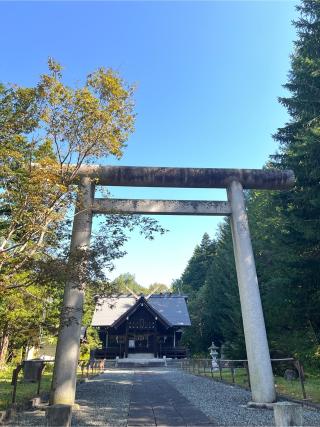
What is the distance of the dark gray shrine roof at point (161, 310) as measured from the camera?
33312 mm

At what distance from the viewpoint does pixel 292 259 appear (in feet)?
41.2

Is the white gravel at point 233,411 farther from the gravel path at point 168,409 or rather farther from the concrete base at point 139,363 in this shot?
the concrete base at point 139,363

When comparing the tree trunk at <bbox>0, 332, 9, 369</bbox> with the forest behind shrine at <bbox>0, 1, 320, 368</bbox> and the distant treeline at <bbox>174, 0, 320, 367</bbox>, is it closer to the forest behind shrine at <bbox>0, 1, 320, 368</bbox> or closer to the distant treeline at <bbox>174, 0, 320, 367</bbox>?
the forest behind shrine at <bbox>0, 1, 320, 368</bbox>

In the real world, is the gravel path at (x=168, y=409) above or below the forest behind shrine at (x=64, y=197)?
below

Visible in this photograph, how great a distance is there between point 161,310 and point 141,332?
3510mm

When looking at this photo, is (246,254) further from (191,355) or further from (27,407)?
(191,355)

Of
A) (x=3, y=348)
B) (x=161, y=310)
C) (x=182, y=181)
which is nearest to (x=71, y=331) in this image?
(x=182, y=181)

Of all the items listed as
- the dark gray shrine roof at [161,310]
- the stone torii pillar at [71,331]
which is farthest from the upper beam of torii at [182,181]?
the dark gray shrine roof at [161,310]

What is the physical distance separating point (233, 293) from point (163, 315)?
13602 mm

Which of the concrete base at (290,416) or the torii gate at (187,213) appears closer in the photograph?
the concrete base at (290,416)

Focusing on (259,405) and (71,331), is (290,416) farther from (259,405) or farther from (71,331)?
(71,331)

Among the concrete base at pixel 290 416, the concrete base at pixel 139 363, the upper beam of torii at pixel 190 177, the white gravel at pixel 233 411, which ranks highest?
the upper beam of torii at pixel 190 177

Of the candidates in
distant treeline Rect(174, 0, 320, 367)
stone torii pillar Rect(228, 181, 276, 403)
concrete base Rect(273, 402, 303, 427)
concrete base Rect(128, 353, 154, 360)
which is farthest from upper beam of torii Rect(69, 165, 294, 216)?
concrete base Rect(128, 353, 154, 360)

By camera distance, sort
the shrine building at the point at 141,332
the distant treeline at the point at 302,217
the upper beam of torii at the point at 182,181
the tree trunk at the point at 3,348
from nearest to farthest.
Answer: the upper beam of torii at the point at 182,181, the distant treeline at the point at 302,217, the tree trunk at the point at 3,348, the shrine building at the point at 141,332
